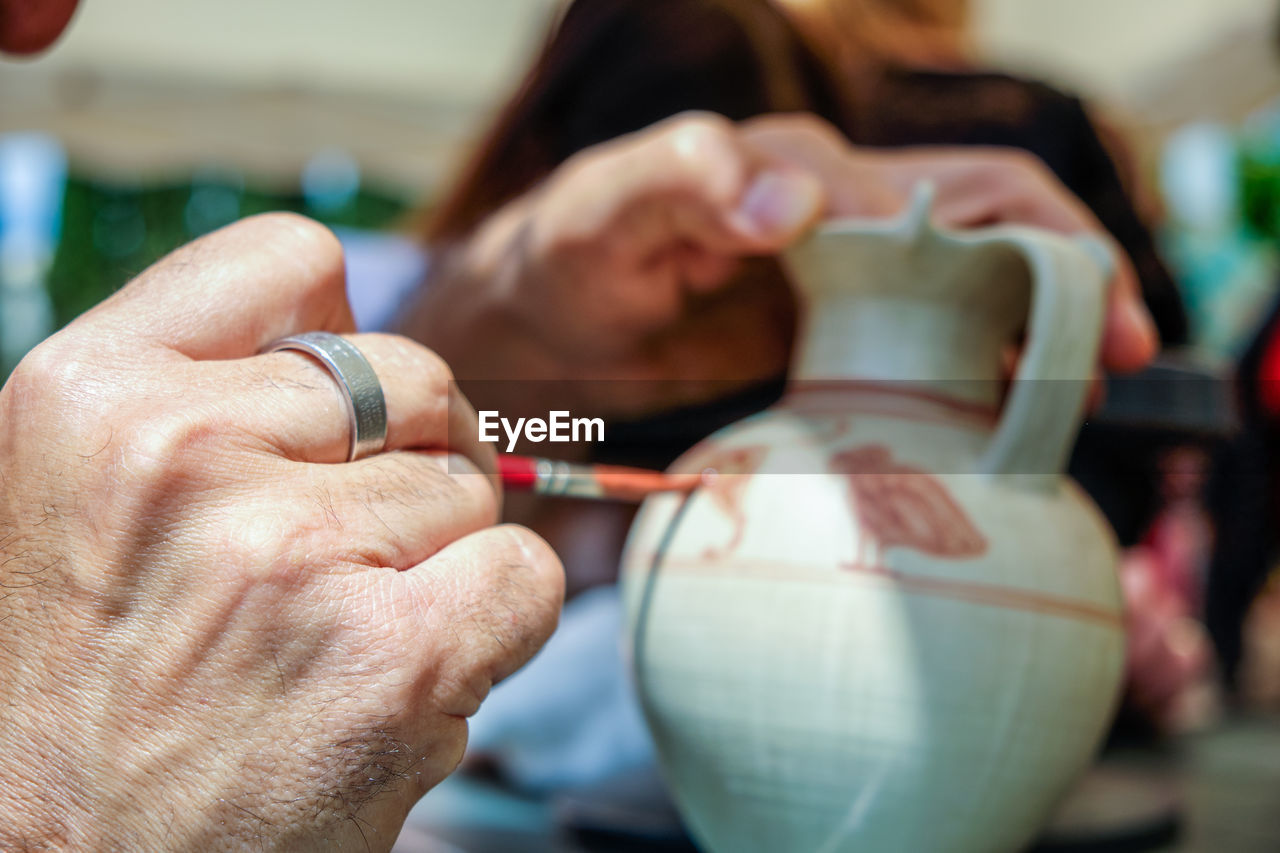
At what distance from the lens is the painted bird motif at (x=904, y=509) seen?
43cm

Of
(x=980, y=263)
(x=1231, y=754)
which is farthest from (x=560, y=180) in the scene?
(x=1231, y=754)

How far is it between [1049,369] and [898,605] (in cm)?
12

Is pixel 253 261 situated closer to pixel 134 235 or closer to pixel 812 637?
pixel 812 637

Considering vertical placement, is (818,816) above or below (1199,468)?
above

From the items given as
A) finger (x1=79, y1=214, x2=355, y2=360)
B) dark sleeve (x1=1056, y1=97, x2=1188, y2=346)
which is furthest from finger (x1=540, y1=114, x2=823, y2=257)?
dark sleeve (x1=1056, y1=97, x2=1188, y2=346)

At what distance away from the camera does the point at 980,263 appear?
482 mm

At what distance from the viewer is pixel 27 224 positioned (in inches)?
99.8

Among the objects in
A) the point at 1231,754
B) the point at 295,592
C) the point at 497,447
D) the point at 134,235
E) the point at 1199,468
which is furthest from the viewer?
the point at 134,235

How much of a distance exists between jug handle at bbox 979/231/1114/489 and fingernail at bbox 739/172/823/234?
0.10 m

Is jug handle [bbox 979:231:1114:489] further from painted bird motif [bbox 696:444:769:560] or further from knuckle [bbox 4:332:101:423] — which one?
knuckle [bbox 4:332:101:423]

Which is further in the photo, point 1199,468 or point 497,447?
point 1199,468

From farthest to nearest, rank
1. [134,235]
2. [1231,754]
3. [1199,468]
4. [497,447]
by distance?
[134,235] → [1199,468] → [1231,754] → [497,447]

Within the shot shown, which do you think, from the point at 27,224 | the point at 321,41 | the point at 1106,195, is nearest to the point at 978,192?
the point at 1106,195

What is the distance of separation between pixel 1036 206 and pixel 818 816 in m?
0.36
